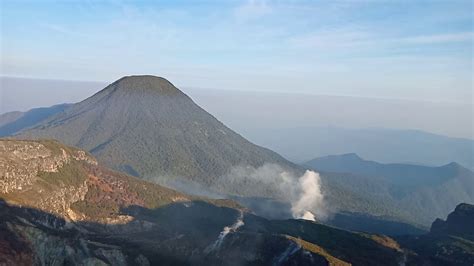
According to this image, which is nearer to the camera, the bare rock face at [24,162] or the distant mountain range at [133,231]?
the distant mountain range at [133,231]

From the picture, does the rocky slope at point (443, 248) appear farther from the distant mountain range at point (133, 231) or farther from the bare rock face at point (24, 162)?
the bare rock face at point (24, 162)

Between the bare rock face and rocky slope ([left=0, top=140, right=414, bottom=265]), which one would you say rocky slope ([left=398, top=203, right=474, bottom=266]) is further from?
the bare rock face

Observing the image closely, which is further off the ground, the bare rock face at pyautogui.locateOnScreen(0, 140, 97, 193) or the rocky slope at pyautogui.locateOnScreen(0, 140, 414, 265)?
the bare rock face at pyautogui.locateOnScreen(0, 140, 97, 193)

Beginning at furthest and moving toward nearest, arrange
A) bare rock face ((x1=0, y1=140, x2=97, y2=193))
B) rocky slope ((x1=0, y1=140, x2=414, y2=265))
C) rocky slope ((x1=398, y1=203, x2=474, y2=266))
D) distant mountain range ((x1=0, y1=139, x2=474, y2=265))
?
bare rock face ((x1=0, y1=140, x2=97, y2=193)) < rocky slope ((x1=398, y1=203, x2=474, y2=266)) < distant mountain range ((x1=0, y1=139, x2=474, y2=265)) < rocky slope ((x1=0, y1=140, x2=414, y2=265))

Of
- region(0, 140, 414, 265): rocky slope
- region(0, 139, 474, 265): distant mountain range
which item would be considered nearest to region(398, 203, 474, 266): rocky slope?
region(0, 139, 474, 265): distant mountain range

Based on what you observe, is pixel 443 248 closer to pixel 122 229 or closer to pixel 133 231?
pixel 133 231

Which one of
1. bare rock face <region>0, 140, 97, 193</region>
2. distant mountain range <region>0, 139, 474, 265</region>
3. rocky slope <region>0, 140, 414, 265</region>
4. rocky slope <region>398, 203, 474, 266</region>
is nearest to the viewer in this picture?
rocky slope <region>0, 140, 414, 265</region>

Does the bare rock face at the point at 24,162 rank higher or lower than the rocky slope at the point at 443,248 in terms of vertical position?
higher

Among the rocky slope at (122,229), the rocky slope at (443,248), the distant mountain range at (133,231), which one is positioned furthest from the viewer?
the rocky slope at (443,248)

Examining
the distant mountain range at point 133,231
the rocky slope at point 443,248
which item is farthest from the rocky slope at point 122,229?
the rocky slope at point 443,248
